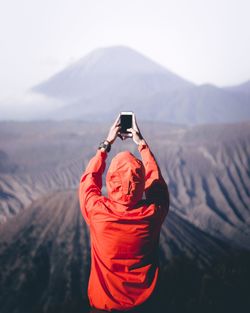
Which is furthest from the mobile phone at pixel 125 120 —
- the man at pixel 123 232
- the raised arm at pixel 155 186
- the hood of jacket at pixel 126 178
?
the hood of jacket at pixel 126 178

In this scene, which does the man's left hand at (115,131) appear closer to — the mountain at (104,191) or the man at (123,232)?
the man at (123,232)

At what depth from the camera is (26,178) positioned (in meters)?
82.6

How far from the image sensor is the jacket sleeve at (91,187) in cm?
288

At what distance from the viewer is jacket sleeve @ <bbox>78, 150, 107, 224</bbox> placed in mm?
2883

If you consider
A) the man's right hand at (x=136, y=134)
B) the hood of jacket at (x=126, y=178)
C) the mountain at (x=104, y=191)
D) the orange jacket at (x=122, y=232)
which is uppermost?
the man's right hand at (x=136, y=134)

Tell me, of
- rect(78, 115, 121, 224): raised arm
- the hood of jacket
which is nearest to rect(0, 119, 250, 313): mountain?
rect(78, 115, 121, 224): raised arm

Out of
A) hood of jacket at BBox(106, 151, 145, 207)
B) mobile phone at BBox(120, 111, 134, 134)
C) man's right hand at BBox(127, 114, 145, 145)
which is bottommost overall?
hood of jacket at BBox(106, 151, 145, 207)

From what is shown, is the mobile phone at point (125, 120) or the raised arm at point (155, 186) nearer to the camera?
the raised arm at point (155, 186)

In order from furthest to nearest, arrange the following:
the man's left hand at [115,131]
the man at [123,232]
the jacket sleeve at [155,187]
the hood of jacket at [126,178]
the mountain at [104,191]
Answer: the mountain at [104,191] → the man's left hand at [115,131] → the jacket sleeve at [155,187] → the man at [123,232] → the hood of jacket at [126,178]

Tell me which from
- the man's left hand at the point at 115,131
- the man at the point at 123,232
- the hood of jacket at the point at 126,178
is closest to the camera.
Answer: the hood of jacket at the point at 126,178

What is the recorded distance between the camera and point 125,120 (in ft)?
11.0

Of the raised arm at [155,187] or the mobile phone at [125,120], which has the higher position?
the mobile phone at [125,120]

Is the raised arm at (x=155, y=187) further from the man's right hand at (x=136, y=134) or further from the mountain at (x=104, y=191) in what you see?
the mountain at (x=104, y=191)

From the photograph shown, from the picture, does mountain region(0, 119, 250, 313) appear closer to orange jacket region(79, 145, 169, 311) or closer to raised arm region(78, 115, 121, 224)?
orange jacket region(79, 145, 169, 311)
